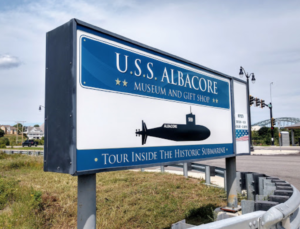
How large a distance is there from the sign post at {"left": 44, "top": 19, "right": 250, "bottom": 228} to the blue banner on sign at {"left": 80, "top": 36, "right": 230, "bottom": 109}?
11 mm

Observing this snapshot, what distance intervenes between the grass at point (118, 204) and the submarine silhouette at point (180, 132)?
1.46 m

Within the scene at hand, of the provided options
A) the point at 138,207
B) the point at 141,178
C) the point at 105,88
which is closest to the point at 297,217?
the point at 105,88

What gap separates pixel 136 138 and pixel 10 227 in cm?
323

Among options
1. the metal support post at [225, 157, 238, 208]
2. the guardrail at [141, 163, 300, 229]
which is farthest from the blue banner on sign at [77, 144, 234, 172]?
the metal support post at [225, 157, 238, 208]

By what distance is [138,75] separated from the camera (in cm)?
365

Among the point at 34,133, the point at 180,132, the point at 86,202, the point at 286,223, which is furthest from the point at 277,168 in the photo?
the point at 34,133

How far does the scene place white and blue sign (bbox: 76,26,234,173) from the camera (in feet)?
9.71

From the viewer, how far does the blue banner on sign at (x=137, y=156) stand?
290 cm

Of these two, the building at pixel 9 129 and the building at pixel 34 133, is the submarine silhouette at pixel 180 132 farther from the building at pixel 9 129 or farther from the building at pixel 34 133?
the building at pixel 9 129

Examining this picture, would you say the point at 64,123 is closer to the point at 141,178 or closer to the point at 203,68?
the point at 203,68

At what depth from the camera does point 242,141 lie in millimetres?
6414

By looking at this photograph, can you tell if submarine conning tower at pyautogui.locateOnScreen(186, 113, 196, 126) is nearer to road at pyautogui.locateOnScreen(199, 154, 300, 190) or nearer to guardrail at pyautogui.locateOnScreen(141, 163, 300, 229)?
guardrail at pyautogui.locateOnScreen(141, 163, 300, 229)

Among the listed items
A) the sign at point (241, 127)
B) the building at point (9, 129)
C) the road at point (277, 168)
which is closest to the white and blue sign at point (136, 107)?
the sign at point (241, 127)

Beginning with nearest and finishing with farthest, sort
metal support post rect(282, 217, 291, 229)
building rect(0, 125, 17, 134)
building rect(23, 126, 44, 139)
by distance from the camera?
metal support post rect(282, 217, 291, 229)
building rect(23, 126, 44, 139)
building rect(0, 125, 17, 134)
